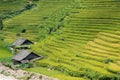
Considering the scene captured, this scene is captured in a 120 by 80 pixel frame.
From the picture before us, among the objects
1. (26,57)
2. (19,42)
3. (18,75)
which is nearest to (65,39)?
(26,57)

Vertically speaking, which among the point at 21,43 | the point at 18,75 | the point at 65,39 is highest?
the point at 65,39

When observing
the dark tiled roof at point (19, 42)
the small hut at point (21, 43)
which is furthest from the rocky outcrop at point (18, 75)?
the dark tiled roof at point (19, 42)

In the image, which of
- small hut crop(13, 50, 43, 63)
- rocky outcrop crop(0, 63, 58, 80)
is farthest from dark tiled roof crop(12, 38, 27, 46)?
rocky outcrop crop(0, 63, 58, 80)

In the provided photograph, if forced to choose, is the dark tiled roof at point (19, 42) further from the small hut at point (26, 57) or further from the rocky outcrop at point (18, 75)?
the rocky outcrop at point (18, 75)

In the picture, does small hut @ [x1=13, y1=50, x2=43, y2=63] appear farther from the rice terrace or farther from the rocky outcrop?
the rocky outcrop

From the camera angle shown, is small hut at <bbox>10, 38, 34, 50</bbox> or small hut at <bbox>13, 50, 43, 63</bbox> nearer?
small hut at <bbox>13, 50, 43, 63</bbox>

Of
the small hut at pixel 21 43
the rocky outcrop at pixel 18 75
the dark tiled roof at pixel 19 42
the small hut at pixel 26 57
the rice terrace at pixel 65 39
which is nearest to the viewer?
the rocky outcrop at pixel 18 75

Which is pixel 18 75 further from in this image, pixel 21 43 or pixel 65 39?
pixel 21 43

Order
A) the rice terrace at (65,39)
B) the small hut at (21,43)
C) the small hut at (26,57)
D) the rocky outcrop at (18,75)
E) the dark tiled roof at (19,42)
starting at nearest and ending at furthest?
the rocky outcrop at (18,75)
the rice terrace at (65,39)
the small hut at (26,57)
the small hut at (21,43)
the dark tiled roof at (19,42)

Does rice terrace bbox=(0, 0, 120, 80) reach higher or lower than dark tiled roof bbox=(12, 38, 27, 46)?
higher
